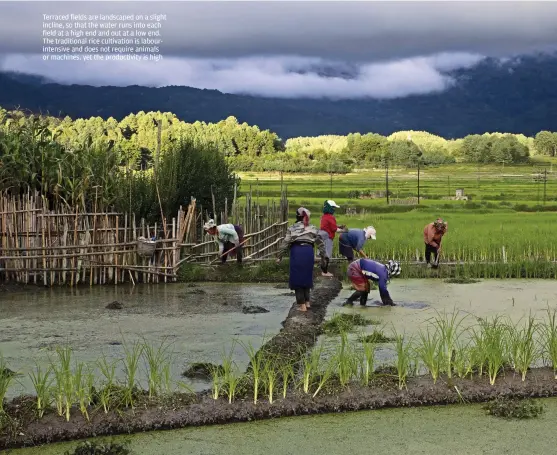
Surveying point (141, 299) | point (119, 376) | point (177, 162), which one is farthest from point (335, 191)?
point (119, 376)

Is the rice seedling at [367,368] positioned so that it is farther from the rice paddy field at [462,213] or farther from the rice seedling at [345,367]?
the rice paddy field at [462,213]

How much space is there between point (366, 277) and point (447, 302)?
138 cm

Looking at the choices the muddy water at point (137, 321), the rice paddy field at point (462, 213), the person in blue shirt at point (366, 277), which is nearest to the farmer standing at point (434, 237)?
the rice paddy field at point (462, 213)

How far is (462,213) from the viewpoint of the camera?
95.2 ft

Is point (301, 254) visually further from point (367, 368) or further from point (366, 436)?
point (366, 436)

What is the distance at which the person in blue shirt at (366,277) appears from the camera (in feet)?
33.8

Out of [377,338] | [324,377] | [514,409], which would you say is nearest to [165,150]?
[377,338]

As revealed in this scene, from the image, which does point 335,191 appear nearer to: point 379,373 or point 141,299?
point 141,299

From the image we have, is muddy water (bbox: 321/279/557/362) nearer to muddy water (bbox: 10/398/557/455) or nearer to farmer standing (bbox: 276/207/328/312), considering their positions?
farmer standing (bbox: 276/207/328/312)

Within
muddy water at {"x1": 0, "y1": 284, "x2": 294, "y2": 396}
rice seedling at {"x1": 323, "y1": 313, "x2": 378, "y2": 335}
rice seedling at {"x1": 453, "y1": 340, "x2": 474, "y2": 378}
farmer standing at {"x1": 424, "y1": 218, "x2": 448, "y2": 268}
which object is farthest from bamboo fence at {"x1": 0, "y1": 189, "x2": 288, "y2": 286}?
rice seedling at {"x1": 453, "y1": 340, "x2": 474, "y2": 378}

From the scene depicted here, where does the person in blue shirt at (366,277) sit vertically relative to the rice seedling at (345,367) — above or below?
above

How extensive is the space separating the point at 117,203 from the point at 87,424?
8.82 meters

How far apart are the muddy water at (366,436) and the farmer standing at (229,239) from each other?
25.9 feet

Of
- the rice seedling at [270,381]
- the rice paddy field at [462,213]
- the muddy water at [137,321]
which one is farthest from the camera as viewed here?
the rice paddy field at [462,213]
